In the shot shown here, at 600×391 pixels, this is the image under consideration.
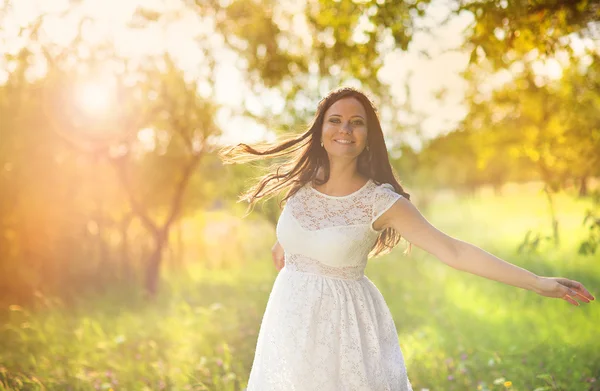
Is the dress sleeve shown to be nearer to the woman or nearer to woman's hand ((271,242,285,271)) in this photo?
the woman

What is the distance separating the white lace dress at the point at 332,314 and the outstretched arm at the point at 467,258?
10 cm

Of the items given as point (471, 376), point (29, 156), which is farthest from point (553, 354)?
point (29, 156)

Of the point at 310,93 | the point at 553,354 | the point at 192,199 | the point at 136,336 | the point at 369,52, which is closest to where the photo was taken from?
the point at 369,52

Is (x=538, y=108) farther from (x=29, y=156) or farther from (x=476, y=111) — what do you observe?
(x=29, y=156)

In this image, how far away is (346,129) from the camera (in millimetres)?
3600

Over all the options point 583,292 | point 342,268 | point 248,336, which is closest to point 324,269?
point 342,268

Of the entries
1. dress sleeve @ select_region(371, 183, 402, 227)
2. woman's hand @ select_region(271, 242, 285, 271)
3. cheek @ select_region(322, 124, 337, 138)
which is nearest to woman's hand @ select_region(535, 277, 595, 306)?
dress sleeve @ select_region(371, 183, 402, 227)

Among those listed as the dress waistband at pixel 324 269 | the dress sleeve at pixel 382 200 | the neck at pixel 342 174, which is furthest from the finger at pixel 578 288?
the neck at pixel 342 174

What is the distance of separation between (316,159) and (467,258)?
48.6 inches

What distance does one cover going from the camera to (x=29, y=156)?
423 inches

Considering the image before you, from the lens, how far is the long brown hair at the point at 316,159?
374 centimetres

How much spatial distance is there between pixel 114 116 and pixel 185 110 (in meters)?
1.15

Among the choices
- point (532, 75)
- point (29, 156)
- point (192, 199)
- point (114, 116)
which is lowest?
point (192, 199)

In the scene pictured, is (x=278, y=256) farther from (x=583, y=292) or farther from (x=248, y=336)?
(x=248, y=336)
